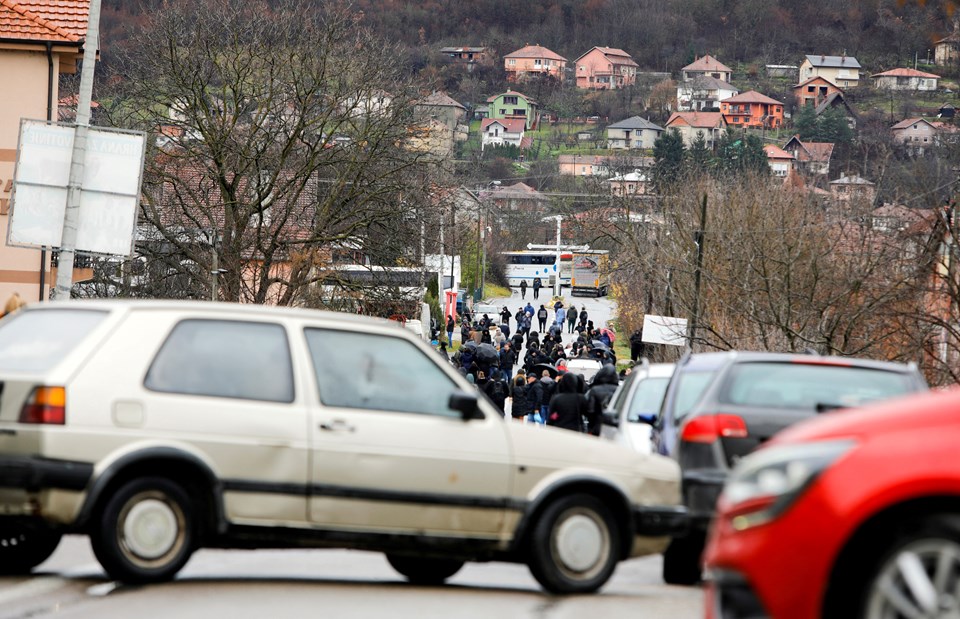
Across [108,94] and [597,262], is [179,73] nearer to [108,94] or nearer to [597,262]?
[108,94]

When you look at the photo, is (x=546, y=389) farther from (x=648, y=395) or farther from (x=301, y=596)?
(x=301, y=596)

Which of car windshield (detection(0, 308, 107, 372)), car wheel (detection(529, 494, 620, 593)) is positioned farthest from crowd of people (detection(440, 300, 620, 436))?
car windshield (detection(0, 308, 107, 372))

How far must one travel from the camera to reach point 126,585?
816cm

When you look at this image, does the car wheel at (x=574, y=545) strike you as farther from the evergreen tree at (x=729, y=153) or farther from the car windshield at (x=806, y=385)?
the evergreen tree at (x=729, y=153)

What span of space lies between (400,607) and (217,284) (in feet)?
112

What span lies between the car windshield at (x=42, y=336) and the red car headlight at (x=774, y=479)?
13.9ft

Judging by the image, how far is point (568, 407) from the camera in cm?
1970

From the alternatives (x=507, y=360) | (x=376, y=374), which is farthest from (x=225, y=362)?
(x=507, y=360)

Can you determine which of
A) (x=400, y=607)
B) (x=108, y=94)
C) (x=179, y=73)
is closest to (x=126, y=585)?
(x=400, y=607)

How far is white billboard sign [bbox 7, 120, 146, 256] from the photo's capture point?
18.2 metres

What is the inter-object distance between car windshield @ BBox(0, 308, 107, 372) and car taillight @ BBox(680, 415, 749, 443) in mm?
3624

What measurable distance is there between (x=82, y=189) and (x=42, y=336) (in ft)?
33.9

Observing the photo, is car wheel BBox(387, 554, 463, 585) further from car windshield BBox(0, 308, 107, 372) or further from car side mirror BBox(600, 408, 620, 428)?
car side mirror BBox(600, 408, 620, 428)

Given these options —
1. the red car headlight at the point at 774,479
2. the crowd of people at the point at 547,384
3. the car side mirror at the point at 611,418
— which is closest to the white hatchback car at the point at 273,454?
the red car headlight at the point at 774,479
